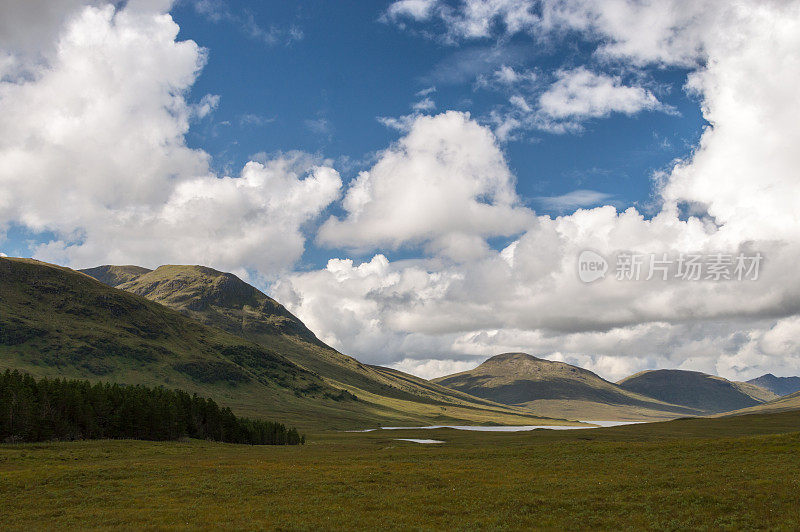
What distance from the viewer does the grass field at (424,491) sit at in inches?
1593

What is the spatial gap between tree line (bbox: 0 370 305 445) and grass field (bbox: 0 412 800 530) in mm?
20378

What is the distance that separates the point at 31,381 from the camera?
11919 centimetres

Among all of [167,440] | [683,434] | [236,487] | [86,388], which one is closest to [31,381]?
[86,388]

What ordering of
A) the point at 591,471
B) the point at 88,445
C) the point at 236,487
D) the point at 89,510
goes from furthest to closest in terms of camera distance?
the point at 88,445 → the point at 591,471 → the point at 236,487 → the point at 89,510

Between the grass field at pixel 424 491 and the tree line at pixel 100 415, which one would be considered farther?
the tree line at pixel 100 415

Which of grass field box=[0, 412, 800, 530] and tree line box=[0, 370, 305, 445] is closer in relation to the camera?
grass field box=[0, 412, 800, 530]

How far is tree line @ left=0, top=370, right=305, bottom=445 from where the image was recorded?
101419mm

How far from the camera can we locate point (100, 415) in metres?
116

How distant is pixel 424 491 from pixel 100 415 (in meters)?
96.6

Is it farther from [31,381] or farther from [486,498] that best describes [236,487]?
[31,381]

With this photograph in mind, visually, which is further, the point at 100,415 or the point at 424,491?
the point at 100,415

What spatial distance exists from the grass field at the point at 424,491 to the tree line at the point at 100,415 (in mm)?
20378

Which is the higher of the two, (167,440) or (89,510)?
(89,510)

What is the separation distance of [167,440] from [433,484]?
90961 mm
